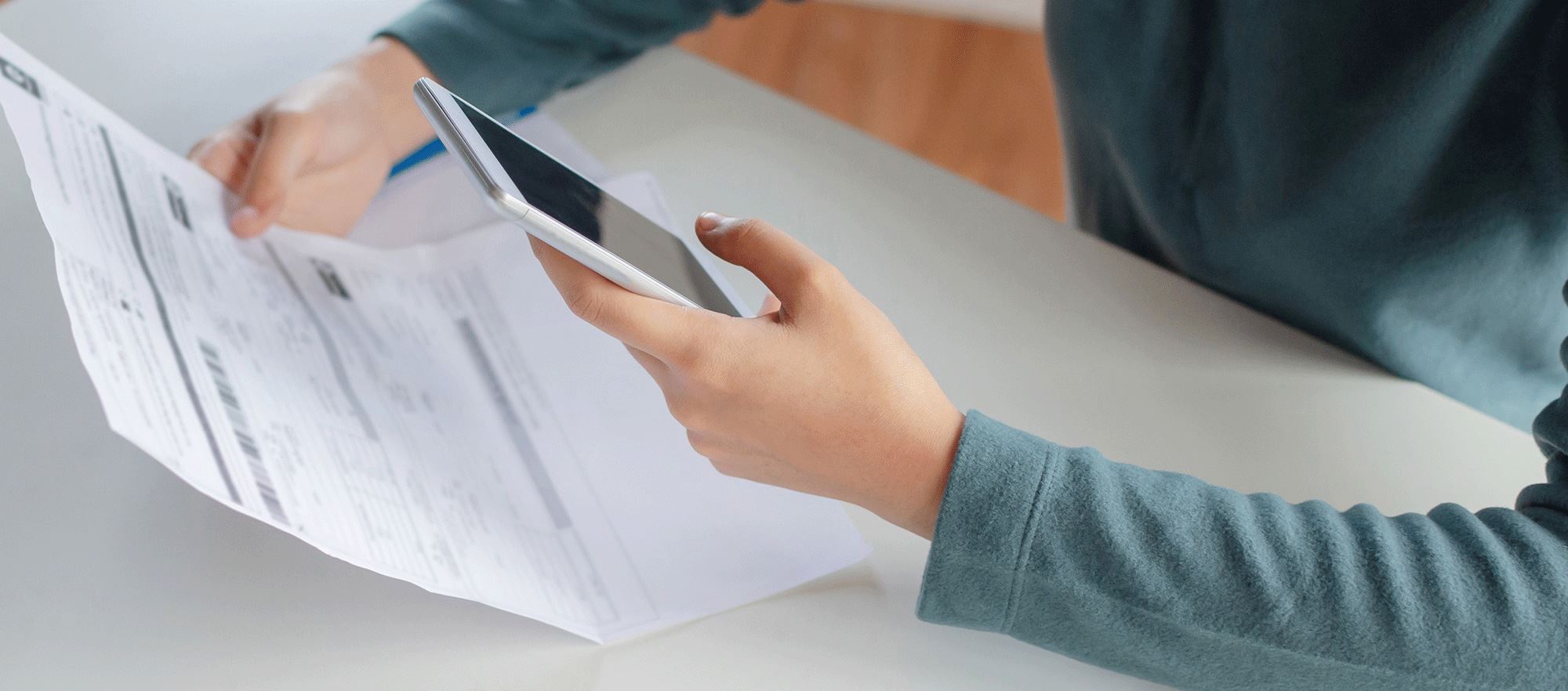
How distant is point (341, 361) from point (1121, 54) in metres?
0.47

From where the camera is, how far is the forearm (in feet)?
1.34

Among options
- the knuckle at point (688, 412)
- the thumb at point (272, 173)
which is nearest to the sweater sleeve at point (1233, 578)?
the knuckle at point (688, 412)

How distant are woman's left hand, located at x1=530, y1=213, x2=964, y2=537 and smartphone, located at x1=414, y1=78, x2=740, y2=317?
22mm

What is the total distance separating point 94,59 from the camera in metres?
0.72

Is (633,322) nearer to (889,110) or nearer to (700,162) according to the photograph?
(700,162)

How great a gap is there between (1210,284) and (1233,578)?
0.28 metres

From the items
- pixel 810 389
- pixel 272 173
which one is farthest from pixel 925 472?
pixel 272 173

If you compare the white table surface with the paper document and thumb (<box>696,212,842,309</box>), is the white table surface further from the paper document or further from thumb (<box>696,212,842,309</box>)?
thumb (<box>696,212,842,309</box>)

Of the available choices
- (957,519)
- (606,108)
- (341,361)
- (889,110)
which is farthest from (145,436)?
(889,110)

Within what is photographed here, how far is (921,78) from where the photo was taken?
5.49 ft

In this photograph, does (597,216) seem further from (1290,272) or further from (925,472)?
(1290,272)

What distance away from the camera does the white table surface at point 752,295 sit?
45 cm

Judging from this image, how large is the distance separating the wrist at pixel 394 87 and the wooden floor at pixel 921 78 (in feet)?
3.25

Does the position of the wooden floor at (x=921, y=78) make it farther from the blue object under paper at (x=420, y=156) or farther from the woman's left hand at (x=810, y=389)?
the woman's left hand at (x=810, y=389)
